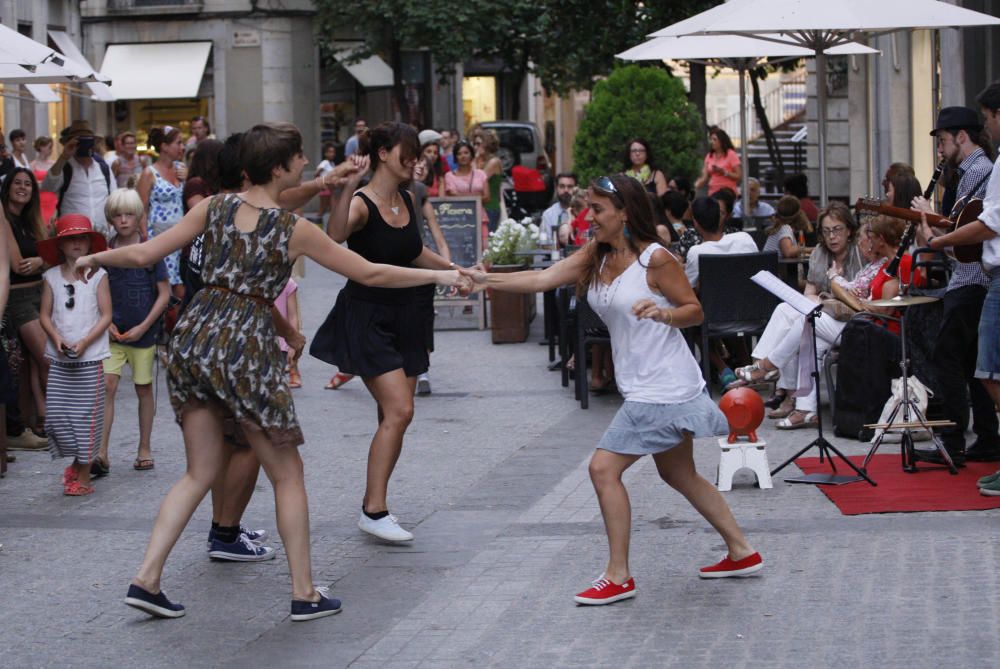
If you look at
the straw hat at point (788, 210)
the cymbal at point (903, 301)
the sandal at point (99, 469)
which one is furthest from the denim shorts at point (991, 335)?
the straw hat at point (788, 210)

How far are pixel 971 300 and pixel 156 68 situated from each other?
34152 millimetres

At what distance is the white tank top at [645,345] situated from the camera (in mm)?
6234

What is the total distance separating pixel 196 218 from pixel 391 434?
65.2 inches

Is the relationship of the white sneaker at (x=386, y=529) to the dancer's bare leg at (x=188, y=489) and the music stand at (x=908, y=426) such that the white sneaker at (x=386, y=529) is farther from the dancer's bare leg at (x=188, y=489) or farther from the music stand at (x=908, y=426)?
the music stand at (x=908, y=426)

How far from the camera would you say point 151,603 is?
613 cm

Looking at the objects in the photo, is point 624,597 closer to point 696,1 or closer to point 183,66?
point 696,1

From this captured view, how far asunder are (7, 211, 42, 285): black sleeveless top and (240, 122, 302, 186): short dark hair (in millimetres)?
4121

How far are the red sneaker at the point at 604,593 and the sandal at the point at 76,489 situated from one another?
3.54 metres

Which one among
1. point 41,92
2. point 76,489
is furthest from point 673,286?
point 41,92

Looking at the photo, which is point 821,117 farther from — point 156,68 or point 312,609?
point 156,68

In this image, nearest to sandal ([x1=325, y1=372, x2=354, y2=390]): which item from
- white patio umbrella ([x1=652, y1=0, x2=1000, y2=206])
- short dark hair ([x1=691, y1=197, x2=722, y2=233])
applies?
short dark hair ([x1=691, y1=197, x2=722, y2=233])

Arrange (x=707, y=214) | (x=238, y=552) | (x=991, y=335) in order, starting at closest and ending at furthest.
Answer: (x=238, y=552), (x=991, y=335), (x=707, y=214)

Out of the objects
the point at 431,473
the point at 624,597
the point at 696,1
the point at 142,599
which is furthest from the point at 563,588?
the point at 696,1

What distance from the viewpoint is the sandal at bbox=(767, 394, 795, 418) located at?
10.5m
